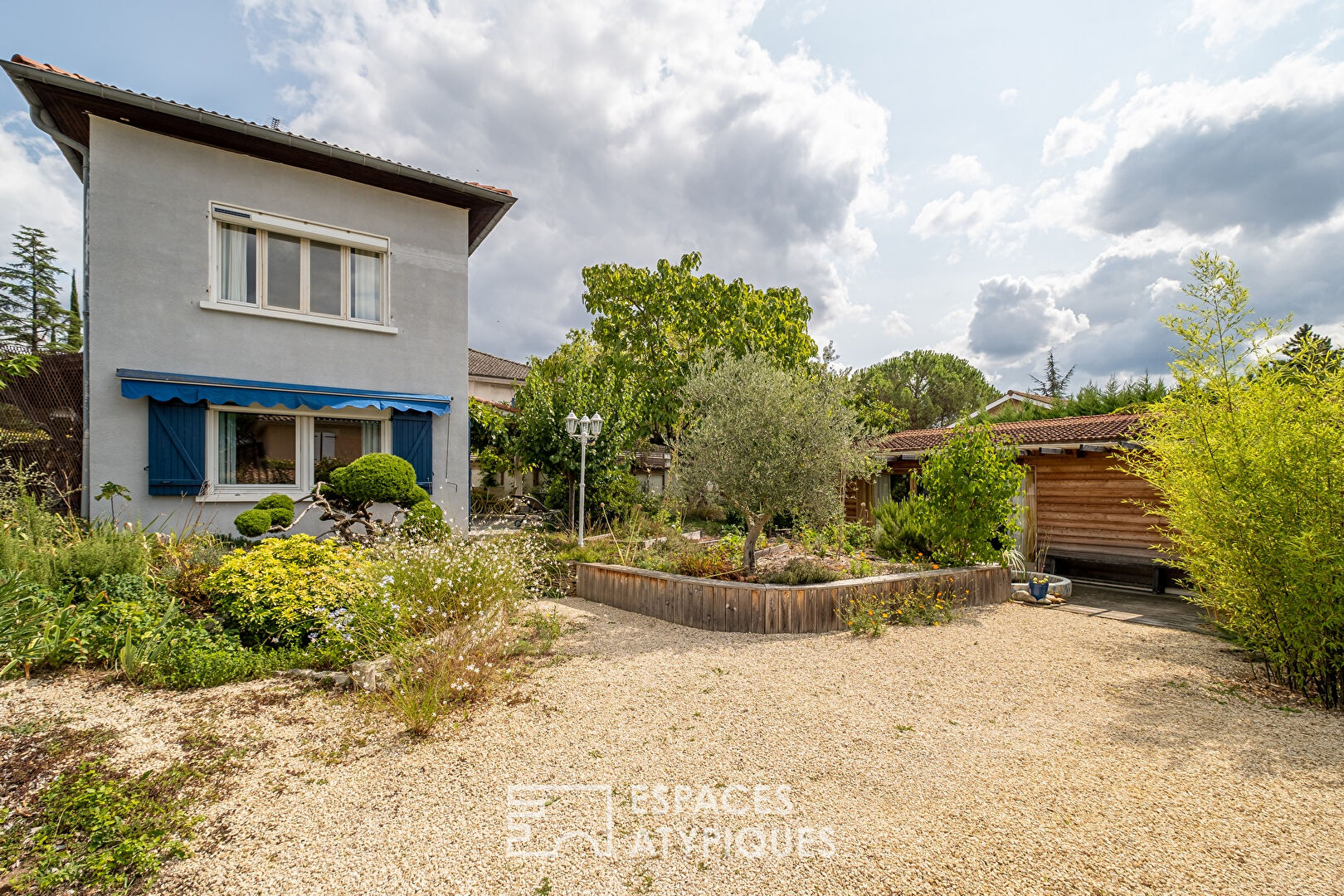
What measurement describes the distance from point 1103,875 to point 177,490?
1083 centimetres

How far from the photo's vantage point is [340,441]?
9695 mm

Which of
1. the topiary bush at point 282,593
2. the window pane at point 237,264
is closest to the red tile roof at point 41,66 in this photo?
the window pane at point 237,264

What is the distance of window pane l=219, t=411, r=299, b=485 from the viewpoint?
344 inches

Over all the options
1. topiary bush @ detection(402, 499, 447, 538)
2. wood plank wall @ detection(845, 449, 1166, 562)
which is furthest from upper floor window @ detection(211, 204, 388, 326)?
wood plank wall @ detection(845, 449, 1166, 562)

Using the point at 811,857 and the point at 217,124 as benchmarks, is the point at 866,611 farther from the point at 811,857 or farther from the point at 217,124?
the point at 217,124

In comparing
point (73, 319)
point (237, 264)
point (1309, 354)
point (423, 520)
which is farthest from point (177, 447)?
point (73, 319)

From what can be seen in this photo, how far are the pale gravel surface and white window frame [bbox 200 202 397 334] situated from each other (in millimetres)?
6160

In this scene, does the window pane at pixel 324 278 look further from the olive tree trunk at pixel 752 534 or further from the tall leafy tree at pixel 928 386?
the tall leafy tree at pixel 928 386

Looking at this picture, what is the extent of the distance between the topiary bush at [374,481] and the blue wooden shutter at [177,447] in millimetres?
1782

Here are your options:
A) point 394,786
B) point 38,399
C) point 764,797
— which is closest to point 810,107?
point 764,797

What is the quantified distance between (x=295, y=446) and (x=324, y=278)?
113 inches

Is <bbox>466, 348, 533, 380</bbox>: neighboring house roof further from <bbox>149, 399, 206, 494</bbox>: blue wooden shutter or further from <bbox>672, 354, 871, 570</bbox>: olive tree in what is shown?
<bbox>672, 354, 871, 570</bbox>: olive tree

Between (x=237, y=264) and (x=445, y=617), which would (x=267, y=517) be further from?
(x=445, y=617)

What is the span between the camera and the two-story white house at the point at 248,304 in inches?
313
